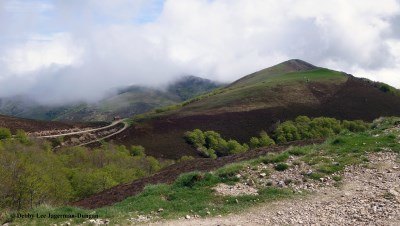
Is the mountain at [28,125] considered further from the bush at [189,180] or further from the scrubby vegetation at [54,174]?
the bush at [189,180]

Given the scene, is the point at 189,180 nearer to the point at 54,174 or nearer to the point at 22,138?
the point at 54,174

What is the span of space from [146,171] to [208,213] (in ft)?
183

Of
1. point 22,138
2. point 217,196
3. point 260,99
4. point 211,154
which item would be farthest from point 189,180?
point 260,99

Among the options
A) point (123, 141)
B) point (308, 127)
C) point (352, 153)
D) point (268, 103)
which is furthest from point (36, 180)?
point (268, 103)

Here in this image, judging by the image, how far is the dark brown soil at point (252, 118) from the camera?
99.4 metres

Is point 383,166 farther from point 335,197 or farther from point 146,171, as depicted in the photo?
point 146,171

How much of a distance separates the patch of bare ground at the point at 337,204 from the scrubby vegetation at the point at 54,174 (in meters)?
21.5

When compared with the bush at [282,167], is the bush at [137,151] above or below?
below

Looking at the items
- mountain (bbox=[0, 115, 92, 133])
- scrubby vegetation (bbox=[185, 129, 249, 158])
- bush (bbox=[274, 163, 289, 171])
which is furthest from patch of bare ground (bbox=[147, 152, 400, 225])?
mountain (bbox=[0, 115, 92, 133])

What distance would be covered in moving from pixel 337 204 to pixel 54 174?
39.7 m

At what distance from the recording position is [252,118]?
12119cm

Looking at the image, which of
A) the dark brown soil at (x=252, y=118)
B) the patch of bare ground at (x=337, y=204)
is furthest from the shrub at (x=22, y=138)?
the patch of bare ground at (x=337, y=204)

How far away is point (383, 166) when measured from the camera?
722 inches

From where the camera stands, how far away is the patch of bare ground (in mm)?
13539
